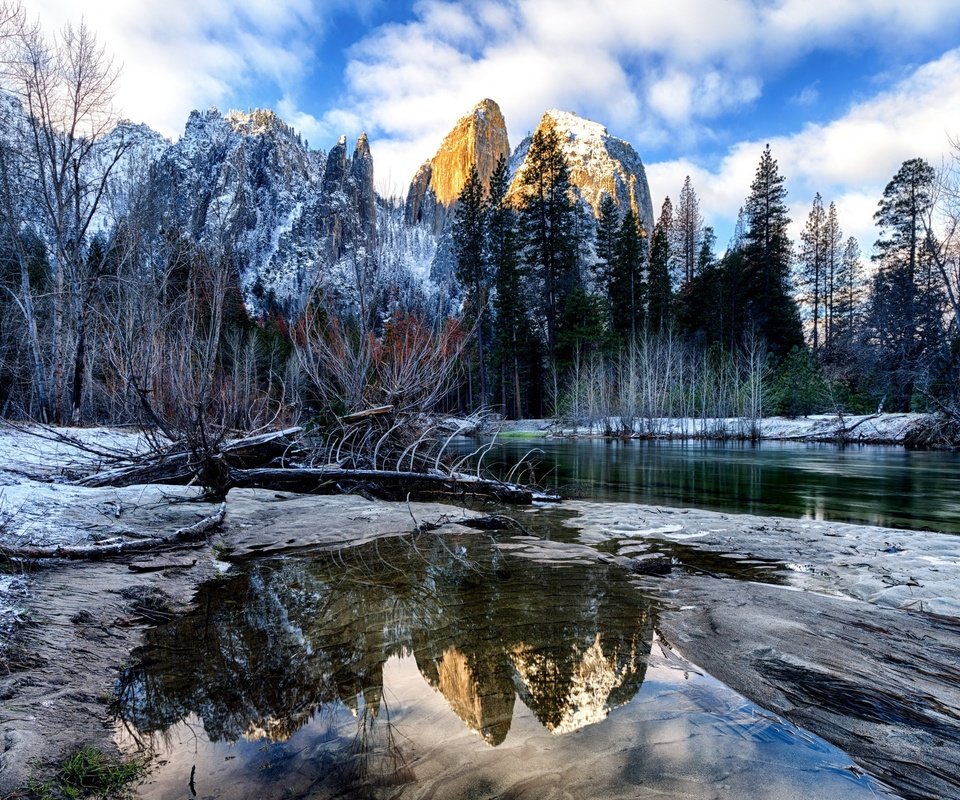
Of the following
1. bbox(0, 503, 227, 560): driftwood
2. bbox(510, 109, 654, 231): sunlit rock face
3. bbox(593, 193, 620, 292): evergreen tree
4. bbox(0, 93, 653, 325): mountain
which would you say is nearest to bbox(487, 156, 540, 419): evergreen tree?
bbox(0, 93, 653, 325): mountain

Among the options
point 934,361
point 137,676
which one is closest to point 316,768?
point 137,676

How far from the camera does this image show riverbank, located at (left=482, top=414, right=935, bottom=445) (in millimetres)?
19448

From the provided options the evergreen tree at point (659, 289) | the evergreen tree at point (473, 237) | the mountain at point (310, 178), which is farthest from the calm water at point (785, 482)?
the mountain at point (310, 178)

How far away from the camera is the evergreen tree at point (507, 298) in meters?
34.8

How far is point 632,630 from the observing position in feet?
9.32

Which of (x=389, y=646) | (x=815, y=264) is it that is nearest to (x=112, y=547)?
(x=389, y=646)

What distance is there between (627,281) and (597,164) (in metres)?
53.5

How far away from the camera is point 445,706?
2100mm

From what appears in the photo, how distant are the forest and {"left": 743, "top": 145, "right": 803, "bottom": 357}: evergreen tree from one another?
0.52ft

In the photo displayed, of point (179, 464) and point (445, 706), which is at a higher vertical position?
point (179, 464)

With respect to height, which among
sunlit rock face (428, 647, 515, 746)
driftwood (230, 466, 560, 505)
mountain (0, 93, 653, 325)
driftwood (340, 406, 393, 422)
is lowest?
sunlit rock face (428, 647, 515, 746)

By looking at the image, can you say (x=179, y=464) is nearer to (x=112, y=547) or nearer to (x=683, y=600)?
(x=112, y=547)

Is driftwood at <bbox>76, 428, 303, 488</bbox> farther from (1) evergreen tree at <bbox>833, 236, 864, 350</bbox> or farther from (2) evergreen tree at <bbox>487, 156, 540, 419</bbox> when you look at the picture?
(1) evergreen tree at <bbox>833, 236, 864, 350</bbox>

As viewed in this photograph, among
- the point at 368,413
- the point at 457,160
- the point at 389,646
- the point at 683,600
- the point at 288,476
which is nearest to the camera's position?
the point at 389,646
